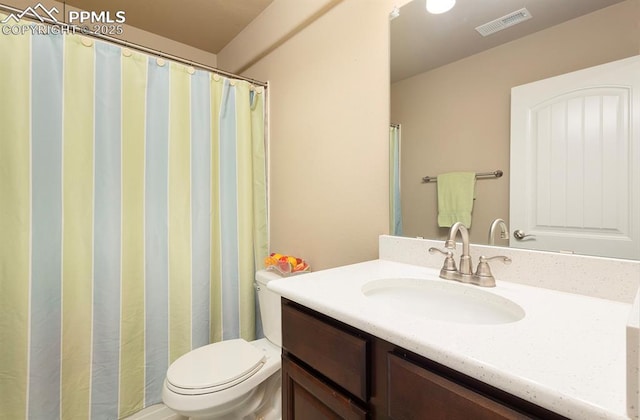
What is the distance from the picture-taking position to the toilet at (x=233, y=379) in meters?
1.09

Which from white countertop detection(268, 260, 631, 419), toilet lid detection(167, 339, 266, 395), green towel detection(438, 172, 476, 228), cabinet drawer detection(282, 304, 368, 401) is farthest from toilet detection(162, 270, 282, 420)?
green towel detection(438, 172, 476, 228)

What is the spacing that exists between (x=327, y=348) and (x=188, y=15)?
6.96ft

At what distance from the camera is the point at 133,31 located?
2.00m

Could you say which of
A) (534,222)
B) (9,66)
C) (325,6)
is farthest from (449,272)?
(9,66)

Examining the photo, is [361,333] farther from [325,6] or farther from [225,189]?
[325,6]

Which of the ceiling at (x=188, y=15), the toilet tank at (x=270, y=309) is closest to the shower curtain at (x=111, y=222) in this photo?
the toilet tank at (x=270, y=309)

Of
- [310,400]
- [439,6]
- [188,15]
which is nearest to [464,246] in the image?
[310,400]

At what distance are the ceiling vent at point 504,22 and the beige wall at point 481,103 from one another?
0.07 meters

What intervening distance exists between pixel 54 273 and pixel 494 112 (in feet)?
6.07

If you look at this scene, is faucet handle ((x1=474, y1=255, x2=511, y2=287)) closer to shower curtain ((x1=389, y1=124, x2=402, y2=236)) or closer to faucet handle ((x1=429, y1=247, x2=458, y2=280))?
faucet handle ((x1=429, y1=247, x2=458, y2=280))

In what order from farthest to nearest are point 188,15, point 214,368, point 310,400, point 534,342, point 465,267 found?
point 188,15, point 214,368, point 465,267, point 310,400, point 534,342

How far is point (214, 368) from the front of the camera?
1211mm

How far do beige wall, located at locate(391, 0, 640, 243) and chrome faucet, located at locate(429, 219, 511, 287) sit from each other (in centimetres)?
12

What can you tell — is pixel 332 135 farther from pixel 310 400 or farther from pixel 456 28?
pixel 310 400
